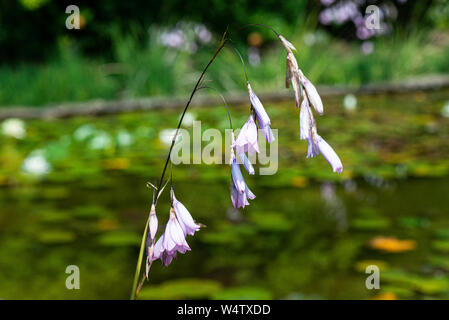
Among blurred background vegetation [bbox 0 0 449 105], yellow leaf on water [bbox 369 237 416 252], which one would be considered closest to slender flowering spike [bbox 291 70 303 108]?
yellow leaf on water [bbox 369 237 416 252]

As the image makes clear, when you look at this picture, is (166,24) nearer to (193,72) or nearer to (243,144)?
(193,72)

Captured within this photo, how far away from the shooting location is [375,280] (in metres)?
1.63

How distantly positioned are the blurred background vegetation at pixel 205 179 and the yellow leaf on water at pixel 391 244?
10 mm

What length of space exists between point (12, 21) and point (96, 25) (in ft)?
3.12

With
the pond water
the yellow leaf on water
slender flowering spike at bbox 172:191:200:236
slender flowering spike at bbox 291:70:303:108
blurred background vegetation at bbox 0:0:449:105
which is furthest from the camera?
blurred background vegetation at bbox 0:0:449:105

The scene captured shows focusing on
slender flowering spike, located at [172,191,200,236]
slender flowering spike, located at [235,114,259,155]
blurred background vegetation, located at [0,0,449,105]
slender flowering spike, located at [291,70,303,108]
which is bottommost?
slender flowering spike, located at [172,191,200,236]

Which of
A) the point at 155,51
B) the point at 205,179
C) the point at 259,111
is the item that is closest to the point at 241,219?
the point at 205,179

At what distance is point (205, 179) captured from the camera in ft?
9.31

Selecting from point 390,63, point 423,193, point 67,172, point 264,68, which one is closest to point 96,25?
point 264,68

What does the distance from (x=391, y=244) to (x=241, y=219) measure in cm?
62

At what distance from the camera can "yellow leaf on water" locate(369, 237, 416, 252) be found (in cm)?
190

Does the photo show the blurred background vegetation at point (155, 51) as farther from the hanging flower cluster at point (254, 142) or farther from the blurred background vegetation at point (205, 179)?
the hanging flower cluster at point (254, 142)

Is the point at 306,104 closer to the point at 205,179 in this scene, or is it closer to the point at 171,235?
the point at 171,235

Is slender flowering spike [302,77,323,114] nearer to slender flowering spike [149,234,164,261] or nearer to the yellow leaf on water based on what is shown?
slender flowering spike [149,234,164,261]
